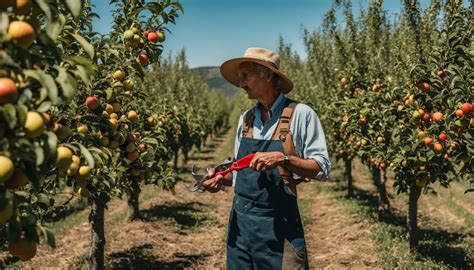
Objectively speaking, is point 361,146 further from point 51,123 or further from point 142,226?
point 51,123

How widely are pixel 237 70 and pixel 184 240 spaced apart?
5.74 metres

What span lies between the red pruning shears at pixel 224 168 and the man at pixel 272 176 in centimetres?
5

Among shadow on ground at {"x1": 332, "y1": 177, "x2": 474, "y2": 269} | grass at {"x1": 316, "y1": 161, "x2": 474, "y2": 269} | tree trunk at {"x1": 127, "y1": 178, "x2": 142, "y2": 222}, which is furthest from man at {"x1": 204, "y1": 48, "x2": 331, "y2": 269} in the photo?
tree trunk at {"x1": 127, "y1": 178, "x2": 142, "y2": 222}

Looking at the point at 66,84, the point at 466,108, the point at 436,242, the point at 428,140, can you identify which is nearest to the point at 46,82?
the point at 66,84

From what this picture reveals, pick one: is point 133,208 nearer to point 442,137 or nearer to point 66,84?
point 442,137

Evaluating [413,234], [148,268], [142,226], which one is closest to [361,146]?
[413,234]

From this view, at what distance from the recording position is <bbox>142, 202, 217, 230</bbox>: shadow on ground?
32.1ft

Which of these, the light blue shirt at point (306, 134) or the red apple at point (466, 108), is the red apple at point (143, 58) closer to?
the light blue shirt at point (306, 134)

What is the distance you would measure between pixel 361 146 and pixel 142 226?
488 centimetres

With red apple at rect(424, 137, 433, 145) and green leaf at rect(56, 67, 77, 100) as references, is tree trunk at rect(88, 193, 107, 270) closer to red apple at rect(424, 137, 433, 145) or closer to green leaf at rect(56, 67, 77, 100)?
red apple at rect(424, 137, 433, 145)

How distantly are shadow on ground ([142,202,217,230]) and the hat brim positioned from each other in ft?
20.6

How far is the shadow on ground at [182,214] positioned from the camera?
9789 millimetres

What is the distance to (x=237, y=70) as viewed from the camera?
3592mm

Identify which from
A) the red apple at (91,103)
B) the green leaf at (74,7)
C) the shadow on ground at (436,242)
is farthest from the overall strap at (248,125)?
the shadow on ground at (436,242)
